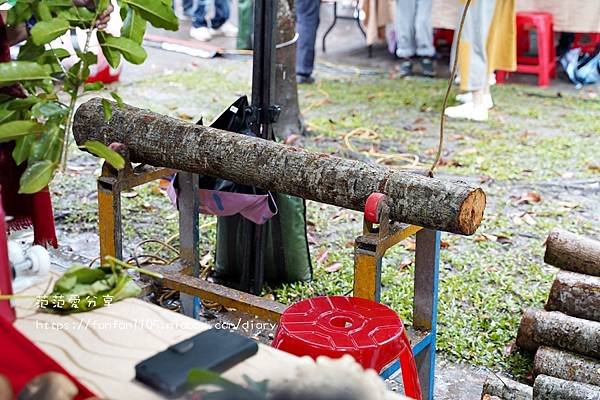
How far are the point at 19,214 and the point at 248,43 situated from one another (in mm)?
6012

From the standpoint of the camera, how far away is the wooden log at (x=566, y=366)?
285 centimetres

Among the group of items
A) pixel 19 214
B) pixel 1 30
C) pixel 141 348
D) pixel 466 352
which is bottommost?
pixel 466 352

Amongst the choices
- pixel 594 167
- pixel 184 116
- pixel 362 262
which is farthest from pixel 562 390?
pixel 184 116

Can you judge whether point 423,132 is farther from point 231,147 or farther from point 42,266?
point 42,266

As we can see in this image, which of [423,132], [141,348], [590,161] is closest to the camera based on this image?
[141,348]

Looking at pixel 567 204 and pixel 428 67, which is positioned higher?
pixel 428 67

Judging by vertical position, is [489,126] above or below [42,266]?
below

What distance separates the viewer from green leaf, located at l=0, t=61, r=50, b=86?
160cm

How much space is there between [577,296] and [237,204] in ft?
4.22

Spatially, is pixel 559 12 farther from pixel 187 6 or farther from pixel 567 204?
pixel 187 6

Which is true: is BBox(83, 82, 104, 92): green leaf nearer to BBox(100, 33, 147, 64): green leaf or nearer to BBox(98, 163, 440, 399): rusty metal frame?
BBox(100, 33, 147, 64): green leaf

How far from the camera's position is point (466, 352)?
10.6 ft

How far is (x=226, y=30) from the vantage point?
10406mm

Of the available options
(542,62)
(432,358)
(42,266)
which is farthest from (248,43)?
(42,266)
